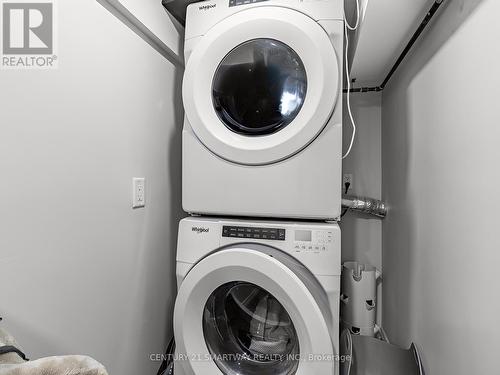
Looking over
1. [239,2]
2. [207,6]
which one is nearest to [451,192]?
[239,2]

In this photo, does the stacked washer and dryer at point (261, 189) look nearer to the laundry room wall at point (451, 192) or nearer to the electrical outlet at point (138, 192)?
the electrical outlet at point (138, 192)

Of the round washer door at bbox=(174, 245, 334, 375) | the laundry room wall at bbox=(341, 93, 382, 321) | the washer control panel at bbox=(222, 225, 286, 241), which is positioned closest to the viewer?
the round washer door at bbox=(174, 245, 334, 375)

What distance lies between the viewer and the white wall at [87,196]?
2.27 ft

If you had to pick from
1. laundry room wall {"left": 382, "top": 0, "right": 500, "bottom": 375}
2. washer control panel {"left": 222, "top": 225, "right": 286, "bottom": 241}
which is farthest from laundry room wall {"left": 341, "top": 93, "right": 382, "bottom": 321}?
washer control panel {"left": 222, "top": 225, "right": 286, "bottom": 241}

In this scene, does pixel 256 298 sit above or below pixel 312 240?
below

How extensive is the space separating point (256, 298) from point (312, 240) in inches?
14.7

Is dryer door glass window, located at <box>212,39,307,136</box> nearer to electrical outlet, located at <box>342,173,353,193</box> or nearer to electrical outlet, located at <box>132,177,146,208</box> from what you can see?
electrical outlet, located at <box>132,177,146,208</box>

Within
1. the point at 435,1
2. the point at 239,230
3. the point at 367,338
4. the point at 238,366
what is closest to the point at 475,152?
the point at 435,1

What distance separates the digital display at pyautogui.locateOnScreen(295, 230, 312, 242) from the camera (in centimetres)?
98

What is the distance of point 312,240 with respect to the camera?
973 mm

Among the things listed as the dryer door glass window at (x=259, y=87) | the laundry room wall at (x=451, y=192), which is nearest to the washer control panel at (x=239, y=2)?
the dryer door glass window at (x=259, y=87)

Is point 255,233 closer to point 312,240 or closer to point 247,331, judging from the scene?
point 312,240

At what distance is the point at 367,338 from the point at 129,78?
5.15ft

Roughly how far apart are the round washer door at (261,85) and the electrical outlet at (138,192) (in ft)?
1.06
